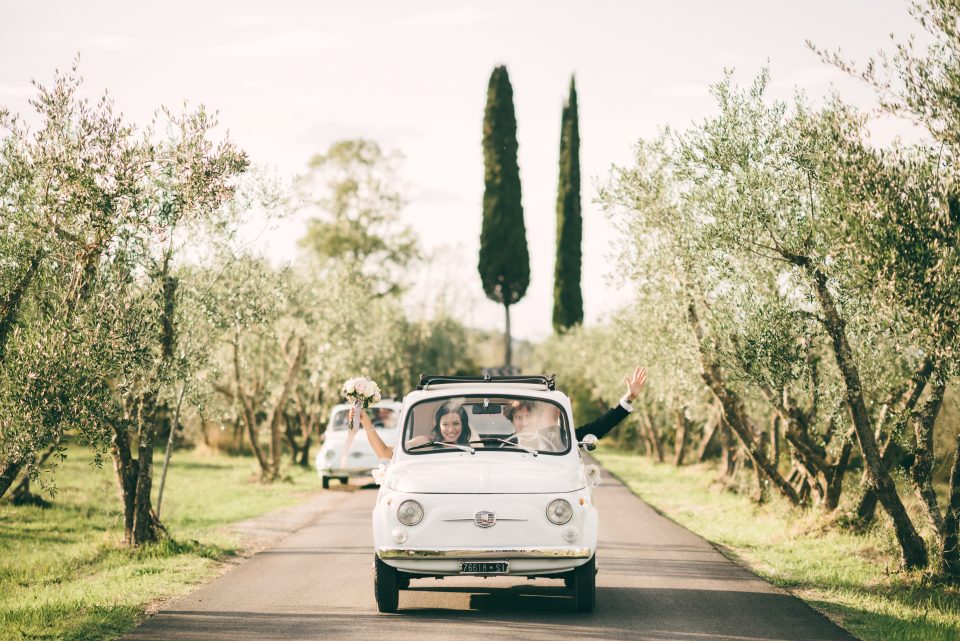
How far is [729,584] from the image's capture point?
1084 cm

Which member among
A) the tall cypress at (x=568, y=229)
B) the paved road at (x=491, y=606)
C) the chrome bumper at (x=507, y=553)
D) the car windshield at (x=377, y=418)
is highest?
the tall cypress at (x=568, y=229)

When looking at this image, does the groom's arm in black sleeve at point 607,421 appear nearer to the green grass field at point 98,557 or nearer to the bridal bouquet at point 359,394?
the bridal bouquet at point 359,394

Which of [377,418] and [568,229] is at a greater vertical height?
[568,229]

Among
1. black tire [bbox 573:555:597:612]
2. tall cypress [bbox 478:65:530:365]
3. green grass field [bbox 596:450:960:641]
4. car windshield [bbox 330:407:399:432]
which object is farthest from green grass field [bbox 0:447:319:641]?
tall cypress [bbox 478:65:530:365]

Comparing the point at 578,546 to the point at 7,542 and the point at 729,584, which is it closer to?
the point at 729,584

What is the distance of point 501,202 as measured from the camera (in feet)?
176

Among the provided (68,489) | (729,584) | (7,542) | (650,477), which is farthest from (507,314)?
(729,584)

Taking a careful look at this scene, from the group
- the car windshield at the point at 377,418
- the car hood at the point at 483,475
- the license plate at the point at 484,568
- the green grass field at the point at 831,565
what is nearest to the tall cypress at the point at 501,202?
the car windshield at the point at 377,418

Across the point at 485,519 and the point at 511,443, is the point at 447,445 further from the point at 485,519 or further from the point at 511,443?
the point at 485,519

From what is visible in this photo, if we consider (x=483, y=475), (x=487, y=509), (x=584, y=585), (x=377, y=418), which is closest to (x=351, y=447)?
(x=377, y=418)

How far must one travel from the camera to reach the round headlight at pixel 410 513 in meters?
8.58

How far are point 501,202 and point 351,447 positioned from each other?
102 feet

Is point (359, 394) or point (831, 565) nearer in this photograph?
point (359, 394)

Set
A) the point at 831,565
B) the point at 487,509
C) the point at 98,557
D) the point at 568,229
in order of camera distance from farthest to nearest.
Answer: the point at 568,229 → the point at 98,557 → the point at 831,565 → the point at 487,509
